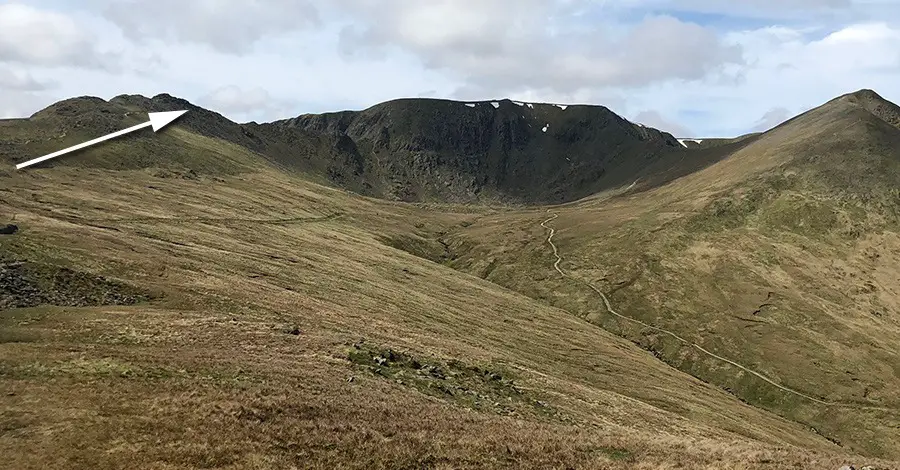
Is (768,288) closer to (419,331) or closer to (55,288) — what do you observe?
(419,331)

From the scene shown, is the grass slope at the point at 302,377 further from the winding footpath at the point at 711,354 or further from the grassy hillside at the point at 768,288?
the winding footpath at the point at 711,354

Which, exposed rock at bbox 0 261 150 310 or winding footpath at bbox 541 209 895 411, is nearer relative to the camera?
exposed rock at bbox 0 261 150 310

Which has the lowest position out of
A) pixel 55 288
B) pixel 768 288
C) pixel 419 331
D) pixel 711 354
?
pixel 711 354

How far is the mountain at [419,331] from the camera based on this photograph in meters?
30.0

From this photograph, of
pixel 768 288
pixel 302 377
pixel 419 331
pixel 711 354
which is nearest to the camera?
pixel 302 377

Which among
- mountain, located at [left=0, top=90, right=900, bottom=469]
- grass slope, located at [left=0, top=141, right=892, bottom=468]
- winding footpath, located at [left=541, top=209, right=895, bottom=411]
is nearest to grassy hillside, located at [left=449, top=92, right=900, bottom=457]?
winding footpath, located at [left=541, top=209, right=895, bottom=411]

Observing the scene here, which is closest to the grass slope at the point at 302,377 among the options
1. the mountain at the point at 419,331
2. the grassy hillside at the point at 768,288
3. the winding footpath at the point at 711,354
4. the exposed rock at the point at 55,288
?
the mountain at the point at 419,331

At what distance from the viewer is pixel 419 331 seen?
70.7 m

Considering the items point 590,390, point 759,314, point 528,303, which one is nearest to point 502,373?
point 590,390

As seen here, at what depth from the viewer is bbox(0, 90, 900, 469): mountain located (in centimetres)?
2998

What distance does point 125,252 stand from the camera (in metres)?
67.1

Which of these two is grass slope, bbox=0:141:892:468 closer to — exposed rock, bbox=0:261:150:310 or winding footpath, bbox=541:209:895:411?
exposed rock, bbox=0:261:150:310

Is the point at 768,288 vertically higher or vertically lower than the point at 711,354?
higher

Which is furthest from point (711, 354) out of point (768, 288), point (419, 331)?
point (419, 331)
